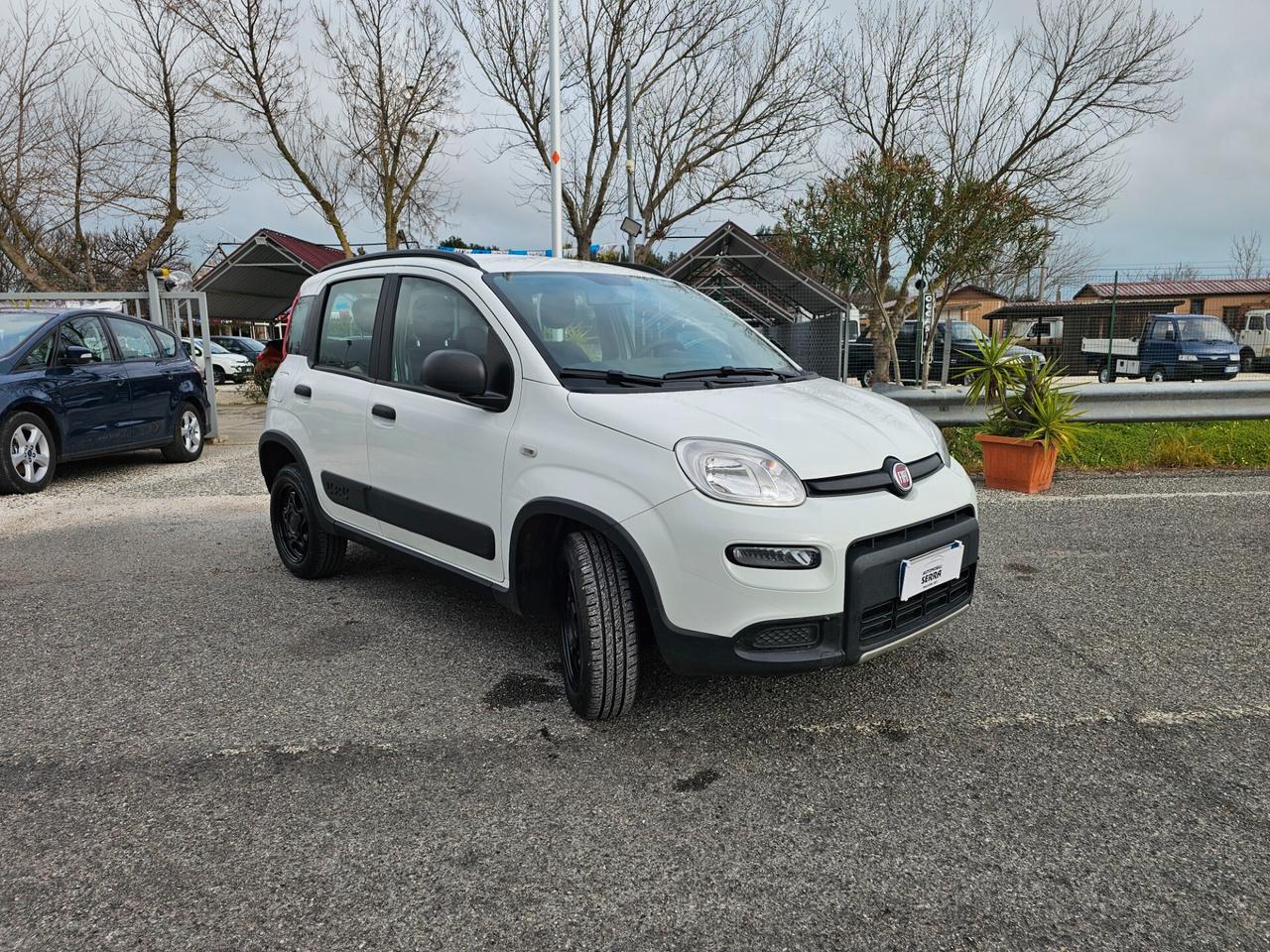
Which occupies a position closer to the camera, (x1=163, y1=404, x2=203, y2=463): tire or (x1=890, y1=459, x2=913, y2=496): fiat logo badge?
(x1=890, y1=459, x2=913, y2=496): fiat logo badge

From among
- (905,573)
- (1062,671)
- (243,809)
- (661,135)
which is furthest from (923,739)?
(661,135)

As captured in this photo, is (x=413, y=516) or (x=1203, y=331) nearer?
(x=413, y=516)

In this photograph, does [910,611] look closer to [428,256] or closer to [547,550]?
[547,550]

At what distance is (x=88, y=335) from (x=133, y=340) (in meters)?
0.62

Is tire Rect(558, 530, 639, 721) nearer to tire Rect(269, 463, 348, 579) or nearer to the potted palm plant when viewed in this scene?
tire Rect(269, 463, 348, 579)

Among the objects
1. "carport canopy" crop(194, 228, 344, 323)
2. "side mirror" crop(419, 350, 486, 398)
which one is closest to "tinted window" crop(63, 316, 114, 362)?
"side mirror" crop(419, 350, 486, 398)

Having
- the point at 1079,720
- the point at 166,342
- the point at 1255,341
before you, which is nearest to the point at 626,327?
the point at 1079,720

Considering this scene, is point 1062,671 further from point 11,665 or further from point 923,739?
point 11,665

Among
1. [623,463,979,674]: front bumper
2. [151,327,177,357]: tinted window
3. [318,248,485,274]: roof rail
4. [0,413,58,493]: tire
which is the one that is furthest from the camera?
[151,327,177,357]: tinted window

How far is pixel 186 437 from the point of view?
31.0 ft

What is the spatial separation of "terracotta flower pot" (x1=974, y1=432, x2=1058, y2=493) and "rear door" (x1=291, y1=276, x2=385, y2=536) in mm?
5187

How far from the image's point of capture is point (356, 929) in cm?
203

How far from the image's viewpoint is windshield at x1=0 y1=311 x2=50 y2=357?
296 inches

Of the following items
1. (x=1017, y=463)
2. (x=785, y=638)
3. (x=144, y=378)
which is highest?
(x=144, y=378)
